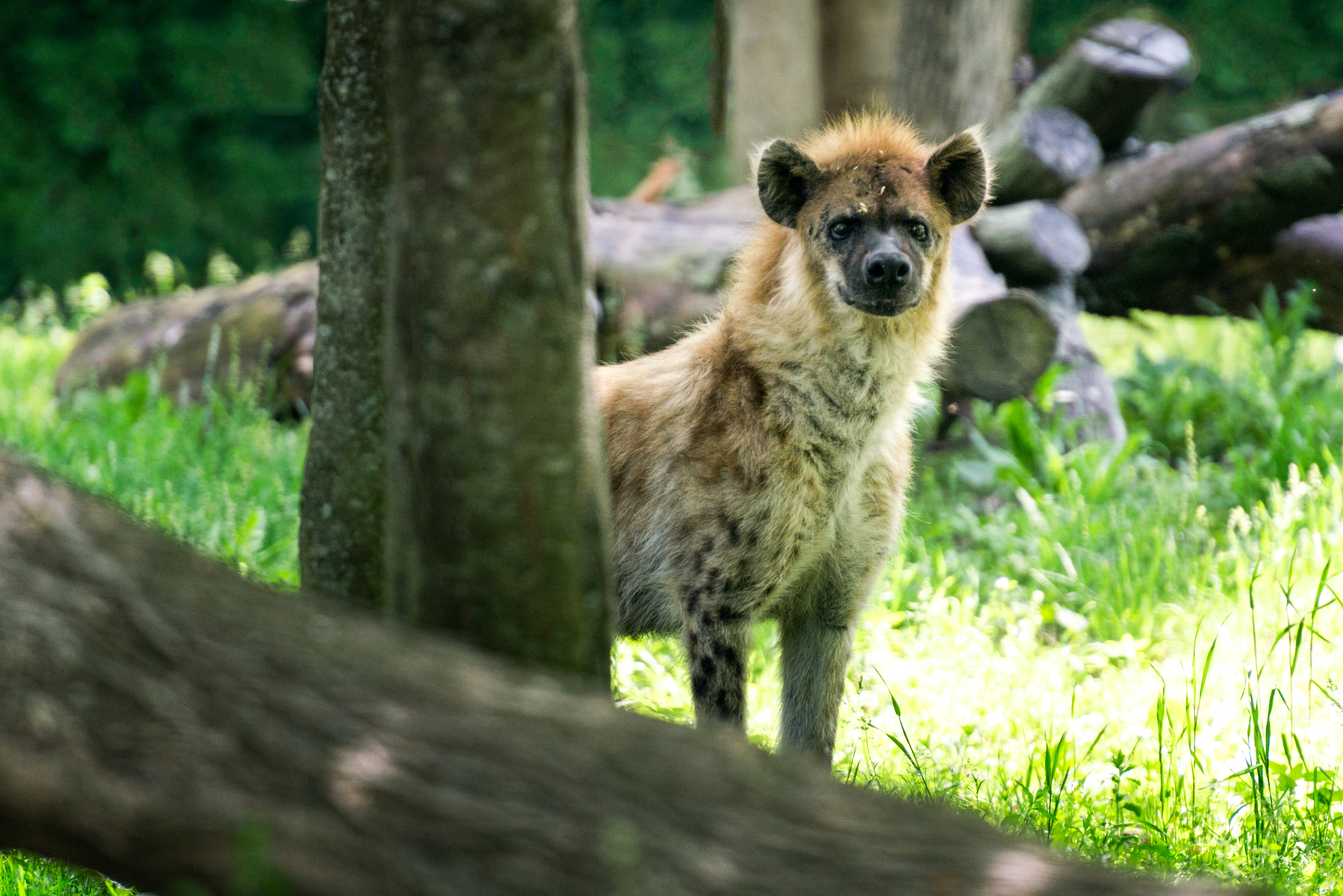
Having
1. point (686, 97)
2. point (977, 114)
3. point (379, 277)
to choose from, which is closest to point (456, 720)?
point (379, 277)

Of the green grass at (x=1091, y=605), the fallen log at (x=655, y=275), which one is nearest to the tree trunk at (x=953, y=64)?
the fallen log at (x=655, y=275)

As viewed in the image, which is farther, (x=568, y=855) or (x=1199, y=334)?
(x=1199, y=334)

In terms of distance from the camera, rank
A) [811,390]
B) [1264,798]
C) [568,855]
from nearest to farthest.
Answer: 1. [568,855]
2. [1264,798]
3. [811,390]

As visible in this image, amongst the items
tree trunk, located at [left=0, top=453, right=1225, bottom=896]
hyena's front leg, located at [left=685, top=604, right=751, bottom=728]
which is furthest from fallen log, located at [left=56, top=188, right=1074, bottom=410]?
tree trunk, located at [left=0, top=453, right=1225, bottom=896]

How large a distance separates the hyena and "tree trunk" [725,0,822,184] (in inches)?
206

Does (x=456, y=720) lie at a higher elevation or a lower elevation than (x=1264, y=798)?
higher

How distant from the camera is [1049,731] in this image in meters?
2.92

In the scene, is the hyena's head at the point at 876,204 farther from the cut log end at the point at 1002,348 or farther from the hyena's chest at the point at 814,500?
the cut log end at the point at 1002,348

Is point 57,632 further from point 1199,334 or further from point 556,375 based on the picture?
point 1199,334

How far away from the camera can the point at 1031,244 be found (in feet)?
18.9

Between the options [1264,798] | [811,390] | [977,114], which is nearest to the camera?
[1264,798]

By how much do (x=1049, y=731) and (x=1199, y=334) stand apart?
6103 millimetres

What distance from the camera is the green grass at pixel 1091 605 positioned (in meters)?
2.63

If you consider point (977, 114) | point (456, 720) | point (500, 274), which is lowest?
point (456, 720)
